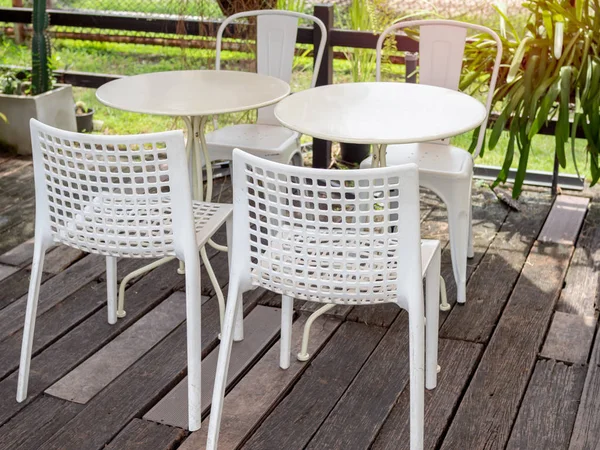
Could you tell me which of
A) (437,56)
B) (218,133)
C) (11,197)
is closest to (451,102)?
(437,56)

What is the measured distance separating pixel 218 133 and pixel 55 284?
886mm

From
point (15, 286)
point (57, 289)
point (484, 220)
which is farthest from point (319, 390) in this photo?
point (484, 220)

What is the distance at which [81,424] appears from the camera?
7.64 feet

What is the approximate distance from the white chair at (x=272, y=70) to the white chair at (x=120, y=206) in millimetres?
989

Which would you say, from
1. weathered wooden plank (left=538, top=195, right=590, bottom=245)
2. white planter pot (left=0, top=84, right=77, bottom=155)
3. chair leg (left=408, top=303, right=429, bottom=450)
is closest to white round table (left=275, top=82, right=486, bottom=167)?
chair leg (left=408, top=303, right=429, bottom=450)

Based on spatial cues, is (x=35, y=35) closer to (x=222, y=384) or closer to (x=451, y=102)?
(x=451, y=102)

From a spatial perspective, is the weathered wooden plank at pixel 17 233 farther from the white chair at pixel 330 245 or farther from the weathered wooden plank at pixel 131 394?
the white chair at pixel 330 245

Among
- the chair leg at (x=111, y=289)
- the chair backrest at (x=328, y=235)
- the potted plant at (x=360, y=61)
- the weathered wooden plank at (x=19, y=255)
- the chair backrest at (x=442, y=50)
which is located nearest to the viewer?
the chair backrest at (x=328, y=235)

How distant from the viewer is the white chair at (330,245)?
1840 millimetres

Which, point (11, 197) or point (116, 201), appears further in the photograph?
point (11, 197)

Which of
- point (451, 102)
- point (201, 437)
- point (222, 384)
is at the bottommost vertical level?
point (201, 437)

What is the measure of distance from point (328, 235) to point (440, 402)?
0.79 metres

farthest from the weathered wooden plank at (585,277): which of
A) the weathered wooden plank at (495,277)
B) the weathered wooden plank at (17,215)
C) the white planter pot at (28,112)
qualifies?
the white planter pot at (28,112)

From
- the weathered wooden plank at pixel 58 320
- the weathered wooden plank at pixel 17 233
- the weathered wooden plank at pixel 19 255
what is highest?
the weathered wooden plank at pixel 17 233
